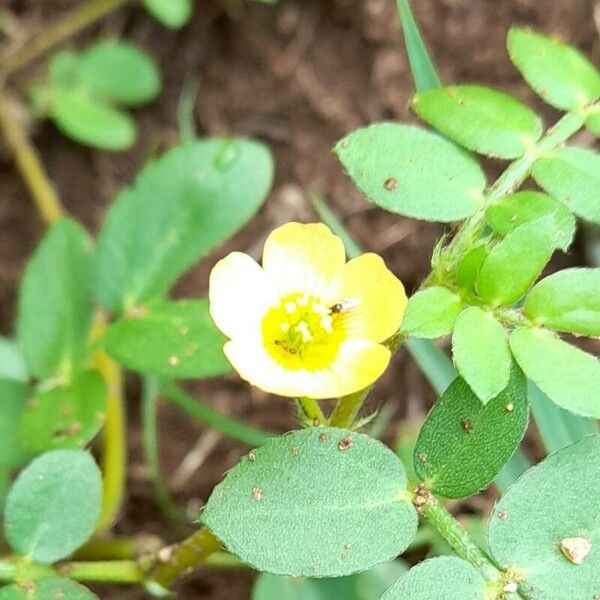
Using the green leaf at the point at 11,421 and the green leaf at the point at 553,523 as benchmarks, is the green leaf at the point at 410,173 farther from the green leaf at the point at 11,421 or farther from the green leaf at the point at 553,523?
the green leaf at the point at 11,421

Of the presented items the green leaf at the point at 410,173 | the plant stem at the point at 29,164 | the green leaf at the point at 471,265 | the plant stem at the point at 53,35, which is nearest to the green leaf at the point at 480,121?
the green leaf at the point at 410,173

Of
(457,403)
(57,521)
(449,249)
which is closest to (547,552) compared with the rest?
(457,403)

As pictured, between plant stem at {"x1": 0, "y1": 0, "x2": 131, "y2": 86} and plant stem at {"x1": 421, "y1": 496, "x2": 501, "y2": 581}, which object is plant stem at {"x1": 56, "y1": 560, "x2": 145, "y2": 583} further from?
plant stem at {"x1": 0, "y1": 0, "x2": 131, "y2": 86}

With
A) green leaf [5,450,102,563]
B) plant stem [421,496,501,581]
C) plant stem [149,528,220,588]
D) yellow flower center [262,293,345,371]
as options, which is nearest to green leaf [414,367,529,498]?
plant stem [421,496,501,581]

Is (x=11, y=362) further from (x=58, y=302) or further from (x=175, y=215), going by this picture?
(x=175, y=215)

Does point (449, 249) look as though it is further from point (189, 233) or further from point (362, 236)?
point (362, 236)
